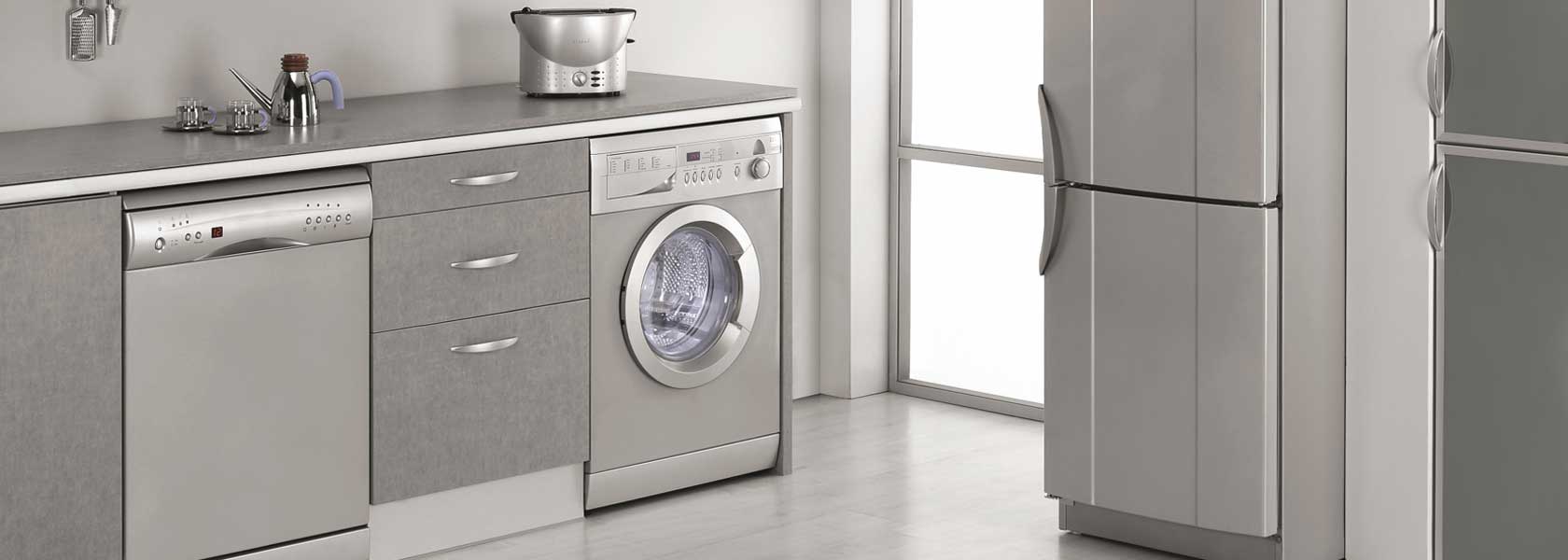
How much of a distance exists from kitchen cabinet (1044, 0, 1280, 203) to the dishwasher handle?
1.62 meters

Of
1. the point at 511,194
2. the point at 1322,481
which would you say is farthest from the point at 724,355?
the point at 1322,481

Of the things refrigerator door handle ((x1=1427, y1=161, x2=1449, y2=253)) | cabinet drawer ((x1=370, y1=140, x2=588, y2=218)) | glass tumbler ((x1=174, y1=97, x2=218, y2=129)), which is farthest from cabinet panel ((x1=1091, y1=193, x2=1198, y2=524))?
glass tumbler ((x1=174, y1=97, x2=218, y2=129))

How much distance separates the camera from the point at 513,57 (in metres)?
4.78

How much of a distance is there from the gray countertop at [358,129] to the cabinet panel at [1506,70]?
1.64 meters

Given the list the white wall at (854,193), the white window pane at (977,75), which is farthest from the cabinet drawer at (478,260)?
the white window pane at (977,75)

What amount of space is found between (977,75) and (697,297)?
4.14 ft

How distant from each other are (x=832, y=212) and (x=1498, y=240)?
2.34 metres

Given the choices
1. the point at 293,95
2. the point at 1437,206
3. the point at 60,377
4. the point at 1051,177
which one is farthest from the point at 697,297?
the point at 1437,206

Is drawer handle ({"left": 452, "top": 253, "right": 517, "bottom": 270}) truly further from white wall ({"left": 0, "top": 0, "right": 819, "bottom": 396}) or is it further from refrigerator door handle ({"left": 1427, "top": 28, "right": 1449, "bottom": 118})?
refrigerator door handle ({"left": 1427, "top": 28, "right": 1449, "bottom": 118})

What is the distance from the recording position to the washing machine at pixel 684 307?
4227mm

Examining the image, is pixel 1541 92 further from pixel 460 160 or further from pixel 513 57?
pixel 513 57

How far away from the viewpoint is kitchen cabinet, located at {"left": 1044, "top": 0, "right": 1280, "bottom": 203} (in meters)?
3.66

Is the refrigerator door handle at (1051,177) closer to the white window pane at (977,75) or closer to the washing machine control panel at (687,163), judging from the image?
the washing machine control panel at (687,163)

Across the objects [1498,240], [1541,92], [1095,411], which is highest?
[1541,92]
